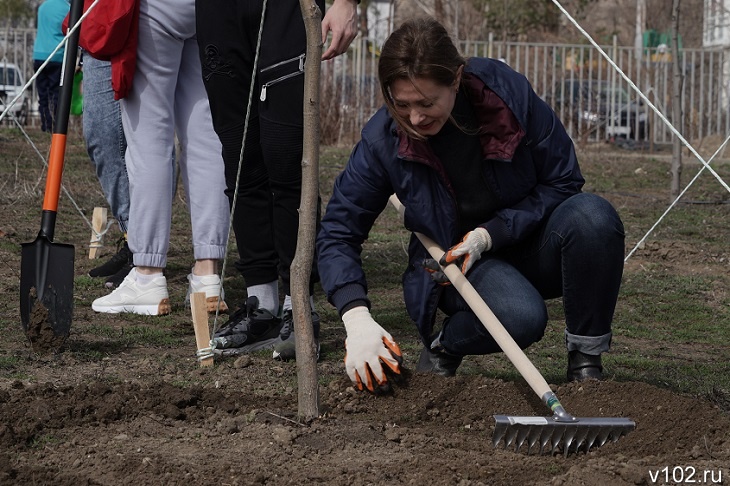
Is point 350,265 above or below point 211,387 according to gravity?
above

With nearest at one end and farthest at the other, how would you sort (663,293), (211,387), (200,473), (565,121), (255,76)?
(200,473) → (211,387) → (255,76) → (663,293) → (565,121)

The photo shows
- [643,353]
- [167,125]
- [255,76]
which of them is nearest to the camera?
[255,76]

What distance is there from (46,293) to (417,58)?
1.72 m

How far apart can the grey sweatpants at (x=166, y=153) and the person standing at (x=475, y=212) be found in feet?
4.54

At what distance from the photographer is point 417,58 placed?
9.02 feet

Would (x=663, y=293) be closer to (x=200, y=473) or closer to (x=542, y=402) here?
(x=542, y=402)

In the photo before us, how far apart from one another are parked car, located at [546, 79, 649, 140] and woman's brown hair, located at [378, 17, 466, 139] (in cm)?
1203

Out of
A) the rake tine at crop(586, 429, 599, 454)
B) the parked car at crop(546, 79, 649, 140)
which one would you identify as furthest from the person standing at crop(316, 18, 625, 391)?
the parked car at crop(546, 79, 649, 140)

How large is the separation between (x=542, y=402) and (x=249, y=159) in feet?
4.81

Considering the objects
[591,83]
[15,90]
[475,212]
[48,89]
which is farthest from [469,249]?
[15,90]

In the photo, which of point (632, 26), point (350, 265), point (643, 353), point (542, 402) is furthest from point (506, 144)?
point (632, 26)

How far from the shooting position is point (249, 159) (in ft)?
12.4

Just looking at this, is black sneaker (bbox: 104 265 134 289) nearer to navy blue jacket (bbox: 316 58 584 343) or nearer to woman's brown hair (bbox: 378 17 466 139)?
navy blue jacket (bbox: 316 58 584 343)

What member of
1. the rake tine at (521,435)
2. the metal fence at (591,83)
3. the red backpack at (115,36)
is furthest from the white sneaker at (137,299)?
the metal fence at (591,83)
